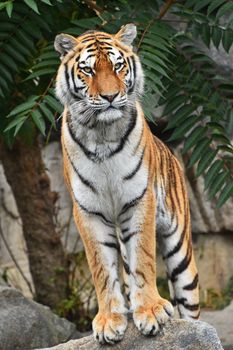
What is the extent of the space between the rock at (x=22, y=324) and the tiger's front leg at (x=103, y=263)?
1.62m

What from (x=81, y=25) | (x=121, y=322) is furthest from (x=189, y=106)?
(x=121, y=322)

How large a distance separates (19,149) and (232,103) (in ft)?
8.17

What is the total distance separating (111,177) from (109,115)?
0.38 m

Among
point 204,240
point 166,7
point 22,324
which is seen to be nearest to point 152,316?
point 22,324

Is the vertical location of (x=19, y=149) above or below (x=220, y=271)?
above

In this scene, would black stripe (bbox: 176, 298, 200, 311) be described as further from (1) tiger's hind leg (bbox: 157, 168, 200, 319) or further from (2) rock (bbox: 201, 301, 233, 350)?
(2) rock (bbox: 201, 301, 233, 350)

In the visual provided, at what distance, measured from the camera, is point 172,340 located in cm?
523

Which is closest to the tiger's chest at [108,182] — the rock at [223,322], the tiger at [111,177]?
the tiger at [111,177]

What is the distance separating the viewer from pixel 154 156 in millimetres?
5891

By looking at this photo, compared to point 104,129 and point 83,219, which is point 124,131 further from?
point 83,219

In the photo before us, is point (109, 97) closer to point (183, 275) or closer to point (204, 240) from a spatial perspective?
point (183, 275)

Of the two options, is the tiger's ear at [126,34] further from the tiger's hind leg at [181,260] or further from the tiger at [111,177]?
the tiger's hind leg at [181,260]

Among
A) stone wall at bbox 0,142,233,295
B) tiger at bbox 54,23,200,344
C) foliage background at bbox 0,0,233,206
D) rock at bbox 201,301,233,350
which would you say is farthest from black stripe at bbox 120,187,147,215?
stone wall at bbox 0,142,233,295

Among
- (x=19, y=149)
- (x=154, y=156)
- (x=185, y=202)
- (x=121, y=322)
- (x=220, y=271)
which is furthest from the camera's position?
(x=220, y=271)
